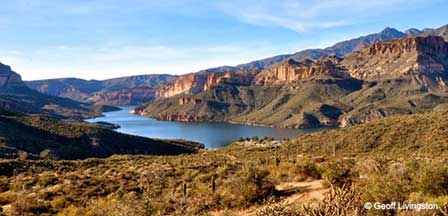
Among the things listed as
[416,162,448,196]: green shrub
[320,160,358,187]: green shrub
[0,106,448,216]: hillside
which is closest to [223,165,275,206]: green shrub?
[0,106,448,216]: hillside

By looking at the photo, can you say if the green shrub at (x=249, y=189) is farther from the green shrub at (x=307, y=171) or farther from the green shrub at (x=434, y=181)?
the green shrub at (x=434, y=181)

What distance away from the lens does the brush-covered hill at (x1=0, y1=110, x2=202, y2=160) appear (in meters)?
67.6

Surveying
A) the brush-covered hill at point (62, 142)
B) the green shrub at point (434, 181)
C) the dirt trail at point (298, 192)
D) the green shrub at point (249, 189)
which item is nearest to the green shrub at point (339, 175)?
the dirt trail at point (298, 192)

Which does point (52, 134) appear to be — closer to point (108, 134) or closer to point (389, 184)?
point (108, 134)

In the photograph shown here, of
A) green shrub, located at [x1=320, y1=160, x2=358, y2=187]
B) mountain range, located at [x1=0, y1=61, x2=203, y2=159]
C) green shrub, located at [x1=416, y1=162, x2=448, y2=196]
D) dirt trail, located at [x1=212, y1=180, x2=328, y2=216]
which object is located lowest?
mountain range, located at [x1=0, y1=61, x2=203, y2=159]

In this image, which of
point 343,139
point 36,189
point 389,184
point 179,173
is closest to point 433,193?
point 389,184

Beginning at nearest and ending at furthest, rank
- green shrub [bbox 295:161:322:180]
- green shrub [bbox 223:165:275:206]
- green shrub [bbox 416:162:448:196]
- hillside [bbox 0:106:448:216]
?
A: hillside [bbox 0:106:448:216]
green shrub [bbox 416:162:448:196]
green shrub [bbox 223:165:275:206]
green shrub [bbox 295:161:322:180]

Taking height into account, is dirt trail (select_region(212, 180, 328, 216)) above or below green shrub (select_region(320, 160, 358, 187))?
below

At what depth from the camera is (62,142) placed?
79.1m

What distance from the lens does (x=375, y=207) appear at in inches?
404

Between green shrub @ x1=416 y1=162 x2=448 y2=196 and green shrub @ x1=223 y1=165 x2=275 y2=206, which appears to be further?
green shrub @ x1=223 y1=165 x2=275 y2=206

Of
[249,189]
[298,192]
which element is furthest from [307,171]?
[249,189]

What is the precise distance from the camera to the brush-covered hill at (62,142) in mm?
67569

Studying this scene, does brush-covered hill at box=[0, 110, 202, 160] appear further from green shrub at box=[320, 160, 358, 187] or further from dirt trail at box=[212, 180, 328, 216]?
green shrub at box=[320, 160, 358, 187]
